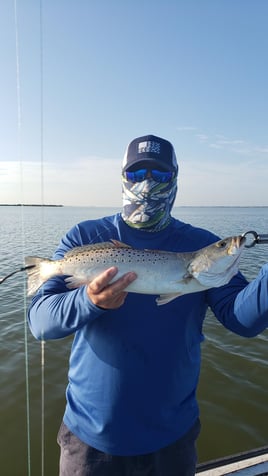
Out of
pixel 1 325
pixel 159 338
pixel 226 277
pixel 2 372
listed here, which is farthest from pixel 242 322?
pixel 1 325

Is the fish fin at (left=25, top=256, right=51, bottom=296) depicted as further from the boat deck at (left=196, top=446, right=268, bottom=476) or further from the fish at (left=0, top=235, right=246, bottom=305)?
the boat deck at (left=196, top=446, right=268, bottom=476)

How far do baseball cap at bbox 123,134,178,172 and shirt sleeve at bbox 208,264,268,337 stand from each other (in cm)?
122

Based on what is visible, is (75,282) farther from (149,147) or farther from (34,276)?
(149,147)

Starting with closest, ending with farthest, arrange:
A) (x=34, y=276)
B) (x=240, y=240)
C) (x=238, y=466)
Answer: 1. (x=240, y=240)
2. (x=34, y=276)
3. (x=238, y=466)

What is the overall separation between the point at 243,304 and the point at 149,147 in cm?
160

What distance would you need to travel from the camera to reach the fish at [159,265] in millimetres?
2777

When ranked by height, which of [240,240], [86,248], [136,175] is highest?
[136,175]

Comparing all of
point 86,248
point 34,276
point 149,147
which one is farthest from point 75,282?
point 149,147

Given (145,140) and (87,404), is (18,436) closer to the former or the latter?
(87,404)

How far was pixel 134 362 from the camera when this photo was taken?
2.69 metres

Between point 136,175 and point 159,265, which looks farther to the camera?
point 136,175

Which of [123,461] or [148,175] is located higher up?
[148,175]

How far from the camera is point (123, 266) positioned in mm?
2799

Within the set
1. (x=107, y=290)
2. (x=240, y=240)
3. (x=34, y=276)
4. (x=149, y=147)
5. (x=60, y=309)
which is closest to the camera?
(x=107, y=290)
